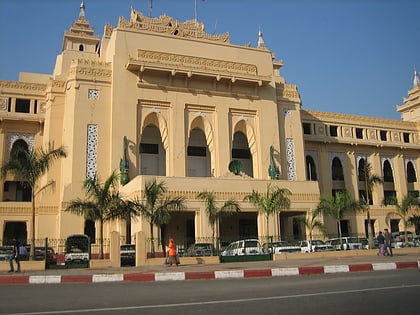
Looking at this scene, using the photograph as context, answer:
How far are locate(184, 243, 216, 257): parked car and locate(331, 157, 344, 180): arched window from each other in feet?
74.1

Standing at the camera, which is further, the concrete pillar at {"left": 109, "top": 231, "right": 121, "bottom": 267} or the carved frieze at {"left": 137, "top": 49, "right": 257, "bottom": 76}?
the carved frieze at {"left": 137, "top": 49, "right": 257, "bottom": 76}

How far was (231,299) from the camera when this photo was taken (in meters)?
8.30

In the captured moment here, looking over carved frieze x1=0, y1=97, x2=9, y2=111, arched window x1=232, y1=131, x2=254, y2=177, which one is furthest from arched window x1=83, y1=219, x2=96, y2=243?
arched window x1=232, y1=131, x2=254, y2=177

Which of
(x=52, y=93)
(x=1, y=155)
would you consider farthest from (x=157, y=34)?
(x=1, y=155)

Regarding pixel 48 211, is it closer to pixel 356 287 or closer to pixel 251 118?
pixel 251 118

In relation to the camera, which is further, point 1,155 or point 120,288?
point 1,155

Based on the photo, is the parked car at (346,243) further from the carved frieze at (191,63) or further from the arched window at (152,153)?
the carved frieze at (191,63)

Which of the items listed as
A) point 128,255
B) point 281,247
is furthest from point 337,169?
point 128,255

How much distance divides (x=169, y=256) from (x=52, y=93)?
1904 cm

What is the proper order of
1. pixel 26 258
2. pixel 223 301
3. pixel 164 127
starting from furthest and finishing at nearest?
pixel 164 127 < pixel 26 258 < pixel 223 301

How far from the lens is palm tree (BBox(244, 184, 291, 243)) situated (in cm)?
2567

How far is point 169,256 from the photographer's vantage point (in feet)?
62.6

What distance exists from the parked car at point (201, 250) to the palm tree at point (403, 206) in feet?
62.5

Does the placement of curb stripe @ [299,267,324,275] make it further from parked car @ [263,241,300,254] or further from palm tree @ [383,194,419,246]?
palm tree @ [383,194,419,246]
